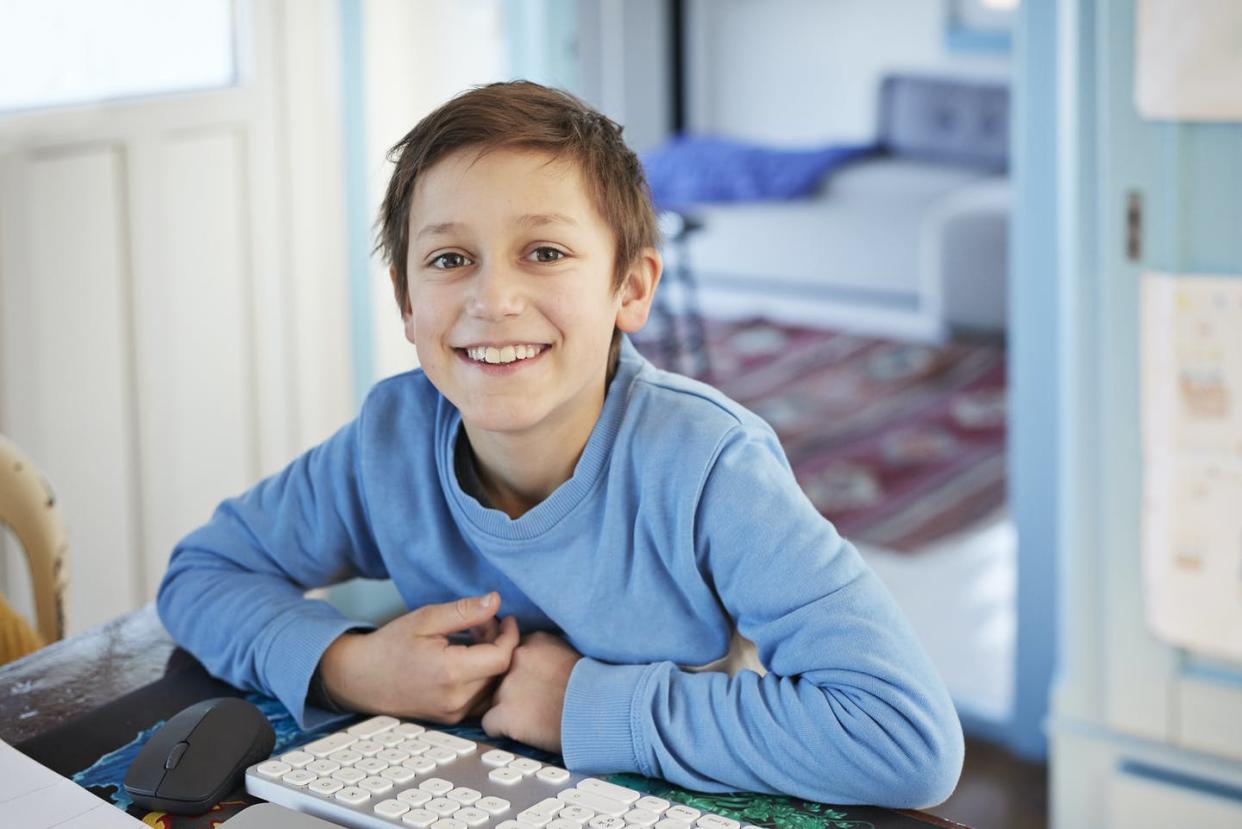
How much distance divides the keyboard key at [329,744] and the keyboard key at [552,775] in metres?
0.13

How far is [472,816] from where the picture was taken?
85 cm

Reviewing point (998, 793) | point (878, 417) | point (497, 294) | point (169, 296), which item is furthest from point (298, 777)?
point (878, 417)

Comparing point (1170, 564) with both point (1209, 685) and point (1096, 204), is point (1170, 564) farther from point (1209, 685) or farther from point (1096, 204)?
point (1096, 204)

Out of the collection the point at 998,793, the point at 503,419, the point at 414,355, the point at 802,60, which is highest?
the point at 802,60

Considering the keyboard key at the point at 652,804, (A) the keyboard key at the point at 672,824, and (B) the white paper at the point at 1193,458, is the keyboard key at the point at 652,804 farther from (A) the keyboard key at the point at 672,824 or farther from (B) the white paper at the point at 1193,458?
(B) the white paper at the point at 1193,458

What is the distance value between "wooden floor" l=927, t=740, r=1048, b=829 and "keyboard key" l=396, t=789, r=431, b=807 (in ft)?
5.57

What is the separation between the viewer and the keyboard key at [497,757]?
36.2 inches

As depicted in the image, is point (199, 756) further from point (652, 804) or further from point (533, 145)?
point (533, 145)

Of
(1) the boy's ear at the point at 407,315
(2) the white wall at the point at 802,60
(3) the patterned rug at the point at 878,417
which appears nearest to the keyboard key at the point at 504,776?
(1) the boy's ear at the point at 407,315

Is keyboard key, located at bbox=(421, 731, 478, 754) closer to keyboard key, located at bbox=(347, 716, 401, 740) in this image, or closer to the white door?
Result: keyboard key, located at bbox=(347, 716, 401, 740)

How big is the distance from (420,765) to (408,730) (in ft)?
0.20

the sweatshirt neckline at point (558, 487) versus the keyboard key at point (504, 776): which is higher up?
the sweatshirt neckline at point (558, 487)

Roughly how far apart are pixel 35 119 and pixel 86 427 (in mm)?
485

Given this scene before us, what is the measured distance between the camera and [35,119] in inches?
87.8
